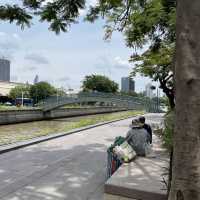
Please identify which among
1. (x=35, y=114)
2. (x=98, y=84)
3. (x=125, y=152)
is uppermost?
(x=98, y=84)

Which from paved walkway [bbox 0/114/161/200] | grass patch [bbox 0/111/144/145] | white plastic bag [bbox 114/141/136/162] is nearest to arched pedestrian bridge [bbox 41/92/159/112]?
grass patch [bbox 0/111/144/145]

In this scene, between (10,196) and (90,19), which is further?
(90,19)

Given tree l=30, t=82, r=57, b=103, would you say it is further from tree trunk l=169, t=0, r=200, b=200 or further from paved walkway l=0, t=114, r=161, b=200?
tree trunk l=169, t=0, r=200, b=200

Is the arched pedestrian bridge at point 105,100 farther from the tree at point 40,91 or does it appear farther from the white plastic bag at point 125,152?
the white plastic bag at point 125,152

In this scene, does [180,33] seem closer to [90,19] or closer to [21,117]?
[90,19]

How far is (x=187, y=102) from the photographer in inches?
79.7

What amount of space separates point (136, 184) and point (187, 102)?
1.88m

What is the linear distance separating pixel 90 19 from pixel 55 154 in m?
3.97

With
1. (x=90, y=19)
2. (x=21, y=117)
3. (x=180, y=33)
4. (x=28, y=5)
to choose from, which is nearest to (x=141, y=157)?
(x=90, y=19)

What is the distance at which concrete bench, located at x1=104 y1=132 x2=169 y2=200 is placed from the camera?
132 inches

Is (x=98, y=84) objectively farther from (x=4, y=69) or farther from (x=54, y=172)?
(x=54, y=172)

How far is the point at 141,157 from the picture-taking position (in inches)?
218

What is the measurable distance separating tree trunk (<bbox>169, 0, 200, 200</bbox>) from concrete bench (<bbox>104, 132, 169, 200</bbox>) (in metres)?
1.25

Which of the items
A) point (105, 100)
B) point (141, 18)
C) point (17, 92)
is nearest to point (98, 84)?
point (17, 92)
